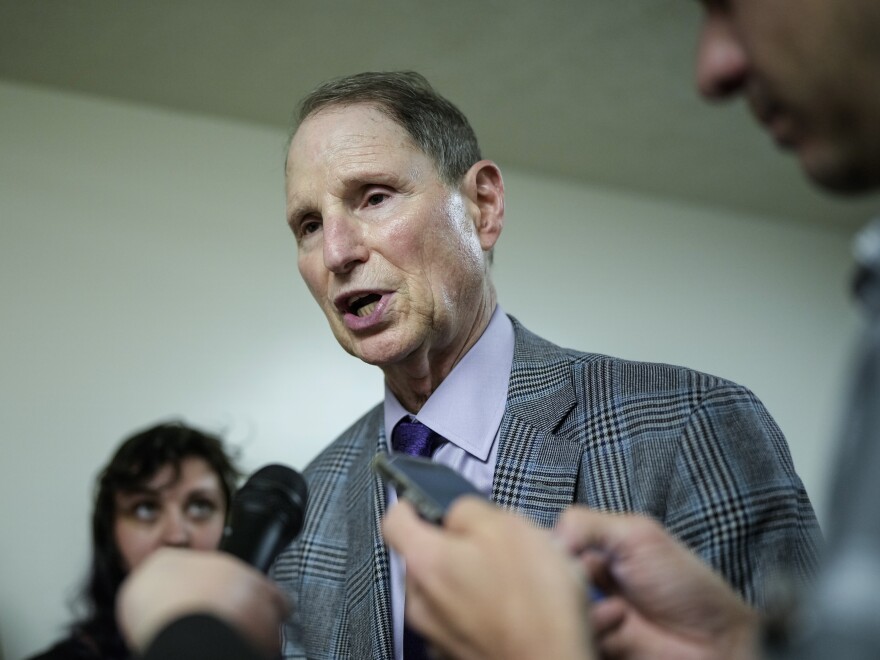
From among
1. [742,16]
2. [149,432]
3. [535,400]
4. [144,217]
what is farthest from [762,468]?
[144,217]

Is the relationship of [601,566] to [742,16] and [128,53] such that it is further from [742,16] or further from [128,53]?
[128,53]

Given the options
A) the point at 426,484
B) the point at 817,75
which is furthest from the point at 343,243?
the point at 817,75

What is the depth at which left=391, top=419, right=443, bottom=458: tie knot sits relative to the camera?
138 cm

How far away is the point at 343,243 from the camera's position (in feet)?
4.48

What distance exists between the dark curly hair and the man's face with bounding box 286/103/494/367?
1263mm

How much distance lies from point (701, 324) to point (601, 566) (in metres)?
3.45

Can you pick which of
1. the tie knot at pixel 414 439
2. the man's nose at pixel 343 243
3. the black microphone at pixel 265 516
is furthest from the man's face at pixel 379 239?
the black microphone at pixel 265 516

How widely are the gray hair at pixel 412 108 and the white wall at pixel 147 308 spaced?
1.64 metres

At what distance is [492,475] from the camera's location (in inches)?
51.2

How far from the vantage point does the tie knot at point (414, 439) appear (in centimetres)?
138

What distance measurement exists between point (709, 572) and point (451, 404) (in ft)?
2.19

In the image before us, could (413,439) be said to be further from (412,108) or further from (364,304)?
(412,108)

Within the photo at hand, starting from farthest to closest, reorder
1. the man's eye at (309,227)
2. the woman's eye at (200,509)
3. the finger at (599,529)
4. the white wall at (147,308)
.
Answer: the white wall at (147,308)
the woman's eye at (200,509)
the man's eye at (309,227)
the finger at (599,529)

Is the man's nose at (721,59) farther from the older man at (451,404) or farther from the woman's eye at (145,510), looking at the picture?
the woman's eye at (145,510)
